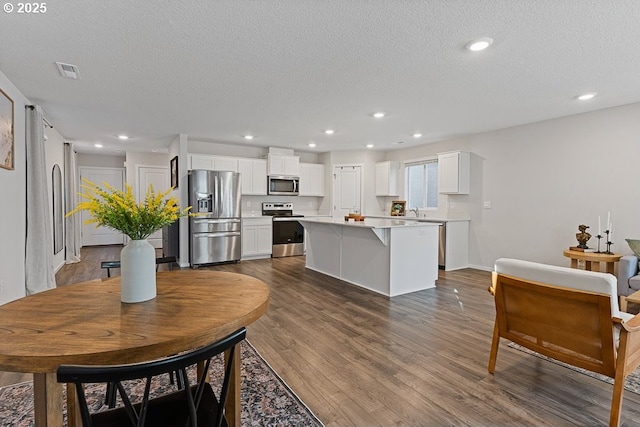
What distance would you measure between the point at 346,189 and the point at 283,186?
153 cm

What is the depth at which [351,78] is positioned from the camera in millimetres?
3027

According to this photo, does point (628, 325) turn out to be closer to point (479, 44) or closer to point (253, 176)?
point (479, 44)

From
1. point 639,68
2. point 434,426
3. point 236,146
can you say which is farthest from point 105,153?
point 639,68

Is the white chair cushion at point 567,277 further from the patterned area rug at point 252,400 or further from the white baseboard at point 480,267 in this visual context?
the white baseboard at point 480,267

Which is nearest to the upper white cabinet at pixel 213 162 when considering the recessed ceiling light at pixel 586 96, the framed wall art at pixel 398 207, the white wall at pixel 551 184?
the framed wall art at pixel 398 207

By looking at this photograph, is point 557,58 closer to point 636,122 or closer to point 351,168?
point 636,122

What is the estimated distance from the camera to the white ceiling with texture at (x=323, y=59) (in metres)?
1.99

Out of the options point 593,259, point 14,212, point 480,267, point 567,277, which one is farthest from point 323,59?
point 480,267

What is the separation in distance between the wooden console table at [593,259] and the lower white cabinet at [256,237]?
16.7 ft

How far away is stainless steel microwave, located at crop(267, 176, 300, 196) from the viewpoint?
689 centimetres

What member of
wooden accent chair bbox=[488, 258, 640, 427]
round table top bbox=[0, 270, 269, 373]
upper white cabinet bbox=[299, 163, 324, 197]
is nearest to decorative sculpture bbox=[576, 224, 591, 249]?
wooden accent chair bbox=[488, 258, 640, 427]

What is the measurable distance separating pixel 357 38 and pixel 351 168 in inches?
203

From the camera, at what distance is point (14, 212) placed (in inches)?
128

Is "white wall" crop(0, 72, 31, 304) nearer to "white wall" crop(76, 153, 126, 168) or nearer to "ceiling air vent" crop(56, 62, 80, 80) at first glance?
"ceiling air vent" crop(56, 62, 80, 80)
